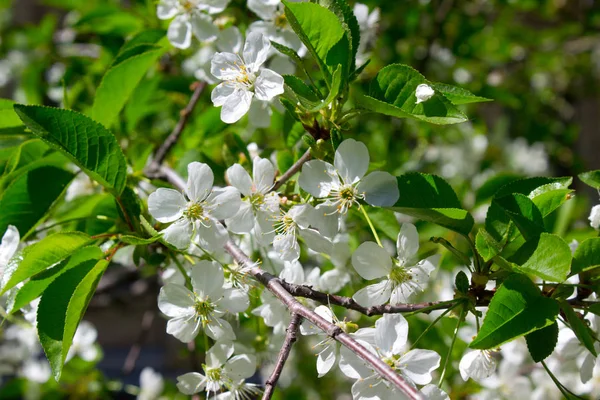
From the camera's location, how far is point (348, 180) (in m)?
1.07

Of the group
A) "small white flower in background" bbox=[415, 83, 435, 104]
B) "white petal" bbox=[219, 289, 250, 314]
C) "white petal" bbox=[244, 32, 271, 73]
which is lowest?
"white petal" bbox=[219, 289, 250, 314]

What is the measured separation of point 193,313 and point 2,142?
69cm

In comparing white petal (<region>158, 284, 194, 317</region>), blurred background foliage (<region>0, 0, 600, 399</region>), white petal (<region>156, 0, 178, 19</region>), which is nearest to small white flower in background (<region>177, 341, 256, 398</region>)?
white petal (<region>158, 284, 194, 317</region>)

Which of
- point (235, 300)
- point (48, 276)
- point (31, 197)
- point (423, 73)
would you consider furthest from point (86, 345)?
point (423, 73)

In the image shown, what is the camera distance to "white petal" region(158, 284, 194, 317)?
112cm

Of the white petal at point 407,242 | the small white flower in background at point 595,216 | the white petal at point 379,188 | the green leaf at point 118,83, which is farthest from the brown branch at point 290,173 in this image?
the small white flower in background at point 595,216

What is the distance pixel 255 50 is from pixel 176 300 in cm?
51

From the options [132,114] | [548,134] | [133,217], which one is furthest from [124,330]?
[133,217]

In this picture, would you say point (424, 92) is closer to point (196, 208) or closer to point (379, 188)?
point (379, 188)

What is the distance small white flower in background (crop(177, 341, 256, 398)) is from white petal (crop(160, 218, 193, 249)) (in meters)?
0.23

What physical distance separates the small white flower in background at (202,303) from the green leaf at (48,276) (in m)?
0.15

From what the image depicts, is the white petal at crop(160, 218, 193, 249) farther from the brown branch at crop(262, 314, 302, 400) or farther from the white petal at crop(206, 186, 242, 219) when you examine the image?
the brown branch at crop(262, 314, 302, 400)

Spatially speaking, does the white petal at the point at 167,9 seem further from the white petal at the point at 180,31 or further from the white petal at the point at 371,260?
the white petal at the point at 371,260

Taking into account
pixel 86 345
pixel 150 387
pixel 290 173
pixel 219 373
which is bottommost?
pixel 150 387
